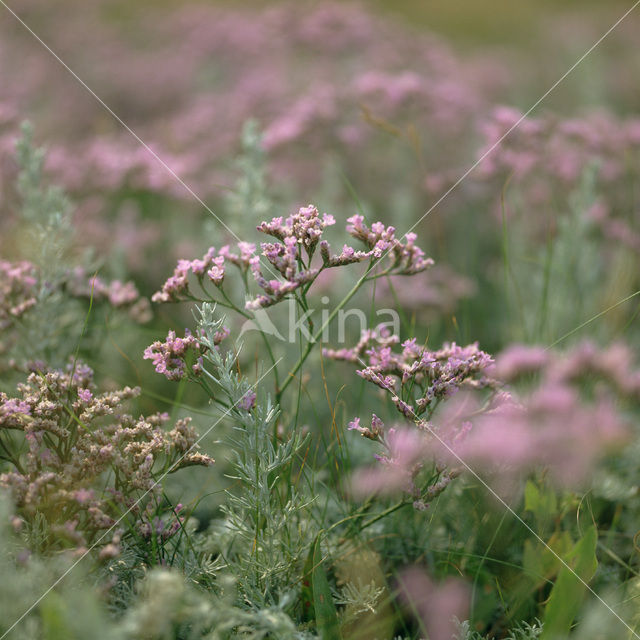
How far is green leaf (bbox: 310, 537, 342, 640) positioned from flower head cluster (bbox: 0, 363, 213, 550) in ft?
1.83

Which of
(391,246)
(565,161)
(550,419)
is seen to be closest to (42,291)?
(391,246)

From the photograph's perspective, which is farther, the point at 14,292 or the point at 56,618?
the point at 14,292

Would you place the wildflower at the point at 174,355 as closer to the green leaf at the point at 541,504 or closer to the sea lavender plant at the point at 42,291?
the sea lavender plant at the point at 42,291

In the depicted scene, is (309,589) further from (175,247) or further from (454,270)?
(454,270)

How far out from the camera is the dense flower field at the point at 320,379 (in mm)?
2162

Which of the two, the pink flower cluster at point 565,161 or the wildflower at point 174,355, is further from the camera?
the pink flower cluster at point 565,161

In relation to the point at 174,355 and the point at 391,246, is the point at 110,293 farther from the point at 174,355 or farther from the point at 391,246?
the point at 391,246

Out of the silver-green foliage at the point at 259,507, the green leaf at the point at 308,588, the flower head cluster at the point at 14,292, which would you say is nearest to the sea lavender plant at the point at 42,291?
the flower head cluster at the point at 14,292

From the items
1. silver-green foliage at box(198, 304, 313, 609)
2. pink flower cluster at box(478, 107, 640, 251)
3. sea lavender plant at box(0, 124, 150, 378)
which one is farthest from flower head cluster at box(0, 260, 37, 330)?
pink flower cluster at box(478, 107, 640, 251)

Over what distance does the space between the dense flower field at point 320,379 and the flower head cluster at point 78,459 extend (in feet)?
0.05

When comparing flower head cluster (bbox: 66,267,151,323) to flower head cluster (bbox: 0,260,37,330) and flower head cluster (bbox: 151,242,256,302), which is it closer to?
flower head cluster (bbox: 0,260,37,330)

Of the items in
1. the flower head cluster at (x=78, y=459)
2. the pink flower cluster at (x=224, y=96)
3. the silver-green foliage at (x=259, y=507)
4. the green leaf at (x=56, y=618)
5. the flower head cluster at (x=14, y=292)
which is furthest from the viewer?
the pink flower cluster at (x=224, y=96)

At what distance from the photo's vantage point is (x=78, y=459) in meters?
2.21

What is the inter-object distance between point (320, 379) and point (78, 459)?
6.79ft
